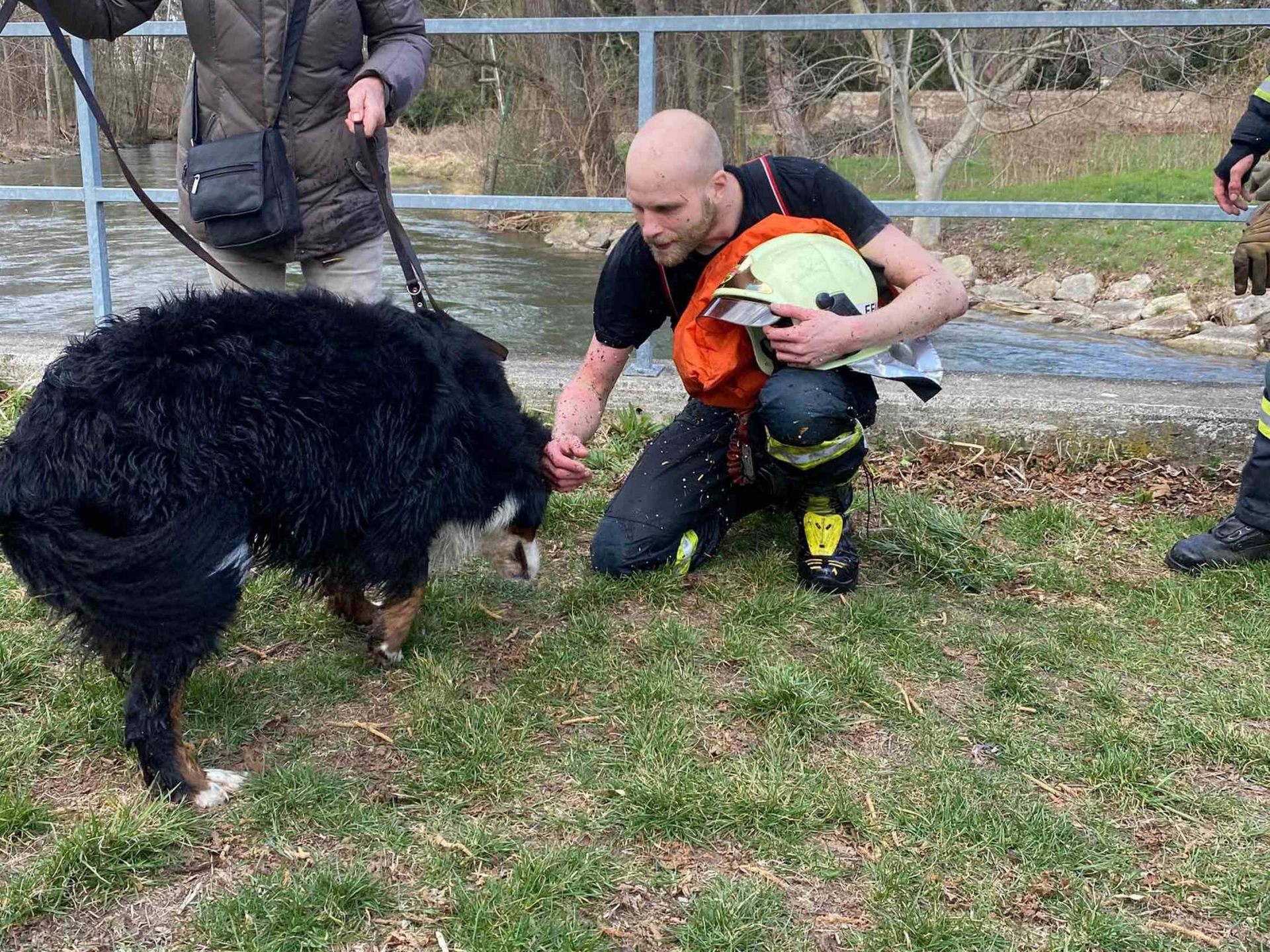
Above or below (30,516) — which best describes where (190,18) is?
above

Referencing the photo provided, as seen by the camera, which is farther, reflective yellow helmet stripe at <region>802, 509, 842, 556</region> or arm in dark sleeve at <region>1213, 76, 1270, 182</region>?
arm in dark sleeve at <region>1213, 76, 1270, 182</region>

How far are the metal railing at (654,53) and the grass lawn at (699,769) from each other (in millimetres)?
1556

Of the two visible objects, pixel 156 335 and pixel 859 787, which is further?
pixel 859 787

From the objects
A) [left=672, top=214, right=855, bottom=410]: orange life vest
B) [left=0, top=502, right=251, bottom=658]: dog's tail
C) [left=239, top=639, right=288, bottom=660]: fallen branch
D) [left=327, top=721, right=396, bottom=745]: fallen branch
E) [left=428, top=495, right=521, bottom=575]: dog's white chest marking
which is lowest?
[left=327, top=721, right=396, bottom=745]: fallen branch

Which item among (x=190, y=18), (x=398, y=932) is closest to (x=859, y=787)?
(x=398, y=932)

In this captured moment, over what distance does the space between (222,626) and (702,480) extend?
1859mm

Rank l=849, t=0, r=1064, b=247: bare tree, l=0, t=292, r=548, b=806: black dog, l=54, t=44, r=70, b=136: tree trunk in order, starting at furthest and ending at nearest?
1. l=849, t=0, r=1064, b=247: bare tree
2. l=54, t=44, r=70, b=136: tree trunk
3. l=0, t=292, r=548, b=806: black dog

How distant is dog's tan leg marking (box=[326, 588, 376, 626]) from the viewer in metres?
3.21

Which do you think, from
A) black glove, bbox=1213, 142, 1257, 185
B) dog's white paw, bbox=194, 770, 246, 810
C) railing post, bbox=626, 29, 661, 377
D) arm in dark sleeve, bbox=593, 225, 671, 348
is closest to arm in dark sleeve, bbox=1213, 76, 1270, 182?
black glove, bbox=1213, 142, 1257, 185

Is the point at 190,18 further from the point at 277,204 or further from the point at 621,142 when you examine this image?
the point at 621,142

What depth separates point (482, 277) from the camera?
30.8 feet

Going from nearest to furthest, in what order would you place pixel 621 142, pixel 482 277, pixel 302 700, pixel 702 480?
pixel 302 700
pixel 702 480
pixel 482 277
pixel 621 142

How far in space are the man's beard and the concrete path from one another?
146 centimetres

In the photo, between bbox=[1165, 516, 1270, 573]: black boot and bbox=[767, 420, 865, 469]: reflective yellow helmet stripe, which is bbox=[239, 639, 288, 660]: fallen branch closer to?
bbox=[767, 420, 865, 469]: reflective yellow helmet stripe
